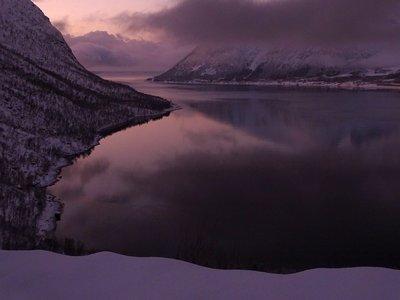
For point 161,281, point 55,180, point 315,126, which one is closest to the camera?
point 161,281

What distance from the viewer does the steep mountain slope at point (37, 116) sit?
22.2 metres

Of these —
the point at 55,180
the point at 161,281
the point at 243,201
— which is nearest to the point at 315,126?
the point at 243,201

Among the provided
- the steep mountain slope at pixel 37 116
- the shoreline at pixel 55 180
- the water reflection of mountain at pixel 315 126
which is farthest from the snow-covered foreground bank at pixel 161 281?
the water reflection of mountain at pixel 315 126

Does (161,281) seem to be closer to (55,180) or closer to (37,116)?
(55,180)

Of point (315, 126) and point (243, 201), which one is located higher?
point (315, 126)

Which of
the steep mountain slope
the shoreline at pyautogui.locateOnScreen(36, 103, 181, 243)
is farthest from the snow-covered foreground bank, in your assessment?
the shoreline at pyautogui.locateOnScreen(36, 103, 181, 243)

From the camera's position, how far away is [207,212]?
2331cm

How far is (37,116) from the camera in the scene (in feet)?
167

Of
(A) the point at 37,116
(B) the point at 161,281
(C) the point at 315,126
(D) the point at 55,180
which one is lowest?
(D) the point at 55,180

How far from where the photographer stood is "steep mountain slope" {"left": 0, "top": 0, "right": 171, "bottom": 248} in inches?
876

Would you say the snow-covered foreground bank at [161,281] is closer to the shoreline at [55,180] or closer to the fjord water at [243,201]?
the fjord water at [243,201]

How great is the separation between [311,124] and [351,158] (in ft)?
81.8

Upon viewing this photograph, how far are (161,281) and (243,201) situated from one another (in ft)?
61.8

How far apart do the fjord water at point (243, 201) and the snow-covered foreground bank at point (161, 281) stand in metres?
8.11
